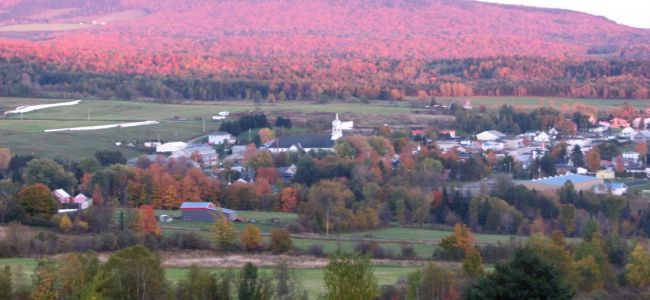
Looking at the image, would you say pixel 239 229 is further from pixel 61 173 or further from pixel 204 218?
pixel 61 173

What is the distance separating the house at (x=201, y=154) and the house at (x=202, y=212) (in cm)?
929

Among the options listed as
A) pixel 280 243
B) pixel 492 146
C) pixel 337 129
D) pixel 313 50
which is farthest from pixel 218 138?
pixel 313 50

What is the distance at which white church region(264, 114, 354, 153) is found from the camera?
3975 cm

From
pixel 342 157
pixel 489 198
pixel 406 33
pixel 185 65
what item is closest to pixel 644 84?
pixel 185 65

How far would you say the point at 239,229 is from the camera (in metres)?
25.2

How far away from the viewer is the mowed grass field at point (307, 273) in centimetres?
1878

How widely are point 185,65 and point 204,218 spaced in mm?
44408

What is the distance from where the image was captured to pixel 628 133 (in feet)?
146

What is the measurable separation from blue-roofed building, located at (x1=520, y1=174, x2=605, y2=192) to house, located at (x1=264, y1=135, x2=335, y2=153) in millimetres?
7784

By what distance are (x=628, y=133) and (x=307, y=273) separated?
2611 centimetres

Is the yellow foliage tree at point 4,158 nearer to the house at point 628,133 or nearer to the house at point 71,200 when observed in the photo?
the house at point 71,200

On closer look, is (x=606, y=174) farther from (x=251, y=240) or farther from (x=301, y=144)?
(x=251, y=240)

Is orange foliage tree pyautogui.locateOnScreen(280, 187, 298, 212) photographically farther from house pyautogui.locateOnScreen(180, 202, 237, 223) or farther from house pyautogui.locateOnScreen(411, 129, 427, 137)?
house pyautogui.locateOnScreen(411, 129, 427, 137)

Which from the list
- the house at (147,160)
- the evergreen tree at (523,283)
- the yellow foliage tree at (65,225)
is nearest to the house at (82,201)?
the yellow foliage tree at (65,225)
